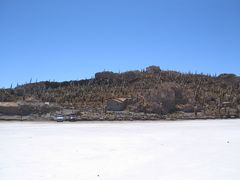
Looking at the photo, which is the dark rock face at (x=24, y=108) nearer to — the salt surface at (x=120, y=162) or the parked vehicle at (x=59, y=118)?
the parked vehicle at (x=59, y=118)

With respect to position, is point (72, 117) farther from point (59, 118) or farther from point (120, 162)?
point (120, 162)

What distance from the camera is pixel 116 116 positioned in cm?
3900

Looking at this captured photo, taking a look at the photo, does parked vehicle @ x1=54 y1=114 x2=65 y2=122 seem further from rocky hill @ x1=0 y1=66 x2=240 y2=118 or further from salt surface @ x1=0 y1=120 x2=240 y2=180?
salt surface @ x1=0 y1=120 x2=240 y2=180

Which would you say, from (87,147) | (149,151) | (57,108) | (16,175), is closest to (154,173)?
(16,175)

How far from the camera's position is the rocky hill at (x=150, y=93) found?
143 ft

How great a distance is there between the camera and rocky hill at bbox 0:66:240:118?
43.7 metres

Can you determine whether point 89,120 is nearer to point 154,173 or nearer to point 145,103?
point 145,103

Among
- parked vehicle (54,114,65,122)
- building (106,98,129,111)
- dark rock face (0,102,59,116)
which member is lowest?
parked vehicle (54,114,65,122)

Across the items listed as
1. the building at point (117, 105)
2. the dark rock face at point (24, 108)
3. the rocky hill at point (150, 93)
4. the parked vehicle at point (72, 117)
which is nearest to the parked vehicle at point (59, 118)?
the parked vehicle at point (72, 117)

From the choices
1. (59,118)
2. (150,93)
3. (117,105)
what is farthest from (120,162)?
(150,93)

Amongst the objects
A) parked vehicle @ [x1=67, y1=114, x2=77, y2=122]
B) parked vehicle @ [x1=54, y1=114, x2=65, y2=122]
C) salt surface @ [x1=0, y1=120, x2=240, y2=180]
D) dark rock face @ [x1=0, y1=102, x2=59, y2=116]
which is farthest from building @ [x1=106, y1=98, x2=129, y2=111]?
salt surface @ [x1=0, y1=120, x2=240, y2=180]

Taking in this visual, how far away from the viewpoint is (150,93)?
4541 cm

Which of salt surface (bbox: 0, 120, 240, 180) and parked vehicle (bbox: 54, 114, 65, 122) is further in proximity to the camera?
parked vehicle (bbox: 54, 114, 65, 122)

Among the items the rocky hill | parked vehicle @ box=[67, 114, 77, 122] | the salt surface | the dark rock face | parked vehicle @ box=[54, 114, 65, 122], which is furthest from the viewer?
the rocky hill
